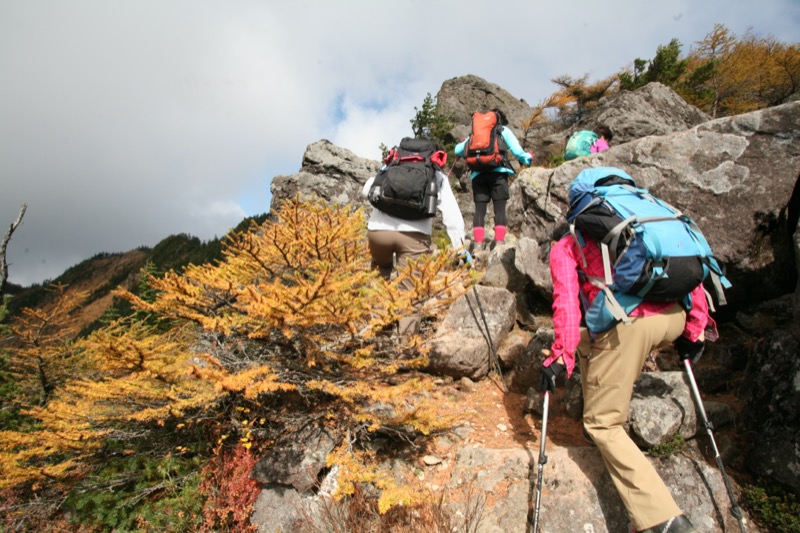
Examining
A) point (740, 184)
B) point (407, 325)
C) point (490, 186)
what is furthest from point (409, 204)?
point (740, 184)

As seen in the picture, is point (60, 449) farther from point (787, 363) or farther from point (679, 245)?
point (787, 363)

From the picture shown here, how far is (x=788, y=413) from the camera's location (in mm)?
2830

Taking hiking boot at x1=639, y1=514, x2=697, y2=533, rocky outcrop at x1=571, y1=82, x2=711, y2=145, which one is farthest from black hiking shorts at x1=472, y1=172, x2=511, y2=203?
rocky outcrop at x1=571, y1=82, x2=711, y2=145

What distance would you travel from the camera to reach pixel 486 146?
18.5 ft

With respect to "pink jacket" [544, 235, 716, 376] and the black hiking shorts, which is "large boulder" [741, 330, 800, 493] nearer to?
"pink jacket" [544, 235, 716, 376]

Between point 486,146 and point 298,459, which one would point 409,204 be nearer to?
point 486,146

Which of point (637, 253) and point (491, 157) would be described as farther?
point (491, 157)

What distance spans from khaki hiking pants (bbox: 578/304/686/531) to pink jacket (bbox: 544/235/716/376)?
14cm

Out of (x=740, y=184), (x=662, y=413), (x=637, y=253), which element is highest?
(x=740, y=184)

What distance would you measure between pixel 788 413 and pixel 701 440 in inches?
26.1

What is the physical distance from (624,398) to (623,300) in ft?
2.34

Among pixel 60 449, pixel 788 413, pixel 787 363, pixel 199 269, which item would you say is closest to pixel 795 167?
pixel 787 363

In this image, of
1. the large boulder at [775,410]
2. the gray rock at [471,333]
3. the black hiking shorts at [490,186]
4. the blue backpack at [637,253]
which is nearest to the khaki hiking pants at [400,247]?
the gray rock at [471,333]

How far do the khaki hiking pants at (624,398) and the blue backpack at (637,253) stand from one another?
154mm
